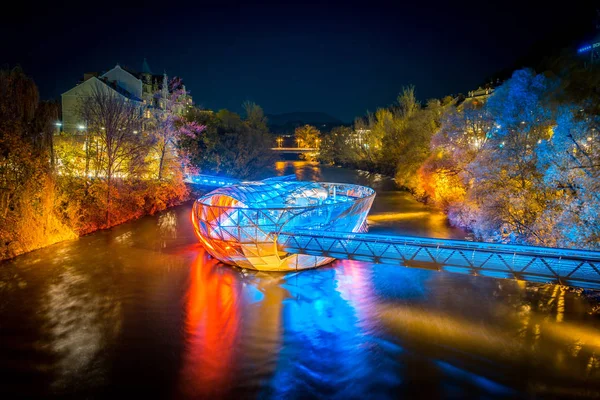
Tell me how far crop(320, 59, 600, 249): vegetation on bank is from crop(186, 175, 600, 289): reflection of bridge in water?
8.77ft

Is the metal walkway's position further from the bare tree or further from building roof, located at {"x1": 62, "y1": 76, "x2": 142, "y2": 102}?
building roof, located at {"x1": 62, "y1": 76, "x2": 142, "y2": 102}

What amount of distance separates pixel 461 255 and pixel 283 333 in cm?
726

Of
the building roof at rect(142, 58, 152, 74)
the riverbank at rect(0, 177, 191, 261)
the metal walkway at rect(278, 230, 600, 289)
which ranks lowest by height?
the metal walkway at rect(278, 230, 600, 289)

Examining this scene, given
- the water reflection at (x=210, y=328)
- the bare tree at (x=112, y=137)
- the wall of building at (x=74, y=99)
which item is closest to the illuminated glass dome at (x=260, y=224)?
the water reflection at (x=210, y=328)

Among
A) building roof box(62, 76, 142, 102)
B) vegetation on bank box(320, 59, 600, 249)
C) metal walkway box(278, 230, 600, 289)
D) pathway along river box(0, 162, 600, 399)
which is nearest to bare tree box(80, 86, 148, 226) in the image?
building roof box(62, 76, 142, 102)

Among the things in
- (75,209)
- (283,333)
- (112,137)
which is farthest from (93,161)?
(283,333)

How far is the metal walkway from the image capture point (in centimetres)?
1307

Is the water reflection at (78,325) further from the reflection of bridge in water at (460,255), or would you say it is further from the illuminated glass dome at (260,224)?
the reflection of bridge in water at (460,255)

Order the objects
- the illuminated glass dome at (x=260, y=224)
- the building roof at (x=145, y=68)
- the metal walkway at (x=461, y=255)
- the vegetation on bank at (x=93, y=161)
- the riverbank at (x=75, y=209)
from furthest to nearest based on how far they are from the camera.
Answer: the building roof at (x=145, y=68) < the riverbank at (x=75, y=209) < the vegetation on bank at (x=93, y=161) < the illuminated glass dome at (x=260, y=224) < the metal walkway at (x=461, y=255)

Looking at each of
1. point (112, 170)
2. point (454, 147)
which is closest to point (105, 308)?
point (112, 170)

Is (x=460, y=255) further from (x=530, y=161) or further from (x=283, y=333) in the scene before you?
(x=530, y=161)

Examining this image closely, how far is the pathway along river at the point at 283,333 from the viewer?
11235mm

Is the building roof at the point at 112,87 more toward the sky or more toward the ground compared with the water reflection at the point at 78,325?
more toward the sky

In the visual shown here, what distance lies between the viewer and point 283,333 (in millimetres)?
14156
